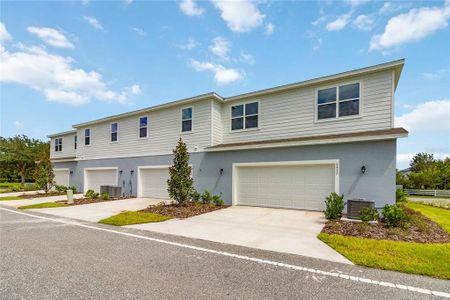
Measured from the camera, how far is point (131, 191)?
16.4 metres

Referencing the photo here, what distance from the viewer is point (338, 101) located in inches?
419

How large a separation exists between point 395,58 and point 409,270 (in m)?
8.57

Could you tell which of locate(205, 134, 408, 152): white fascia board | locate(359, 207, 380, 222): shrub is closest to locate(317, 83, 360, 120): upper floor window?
locate(205, 134, 408, 152): white fascia board

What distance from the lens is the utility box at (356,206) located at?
8.39 m

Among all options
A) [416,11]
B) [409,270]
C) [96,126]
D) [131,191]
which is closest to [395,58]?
[416,11]

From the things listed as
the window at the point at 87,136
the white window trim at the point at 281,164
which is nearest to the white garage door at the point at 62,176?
the window at the point at 87,136

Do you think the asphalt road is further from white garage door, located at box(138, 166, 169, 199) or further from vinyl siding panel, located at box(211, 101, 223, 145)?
white garage door, located at box(138, 166, 169, 199)

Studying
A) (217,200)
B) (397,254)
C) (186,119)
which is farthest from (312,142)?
(186,119)

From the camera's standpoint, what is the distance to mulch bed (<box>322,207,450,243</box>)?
6086 mm

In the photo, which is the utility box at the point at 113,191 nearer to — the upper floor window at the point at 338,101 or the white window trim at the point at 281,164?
the white window trim at the point at 281,164

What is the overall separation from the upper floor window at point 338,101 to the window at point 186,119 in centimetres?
712

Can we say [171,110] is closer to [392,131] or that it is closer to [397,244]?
[392,131]

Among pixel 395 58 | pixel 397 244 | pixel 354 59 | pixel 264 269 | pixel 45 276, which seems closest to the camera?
pixel 45 276

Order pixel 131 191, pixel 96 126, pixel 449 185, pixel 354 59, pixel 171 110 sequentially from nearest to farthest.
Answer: pixel 354 59 < pixel 171 110 < pixel 131 191 < pixel 96 126 < pixel 449 185
